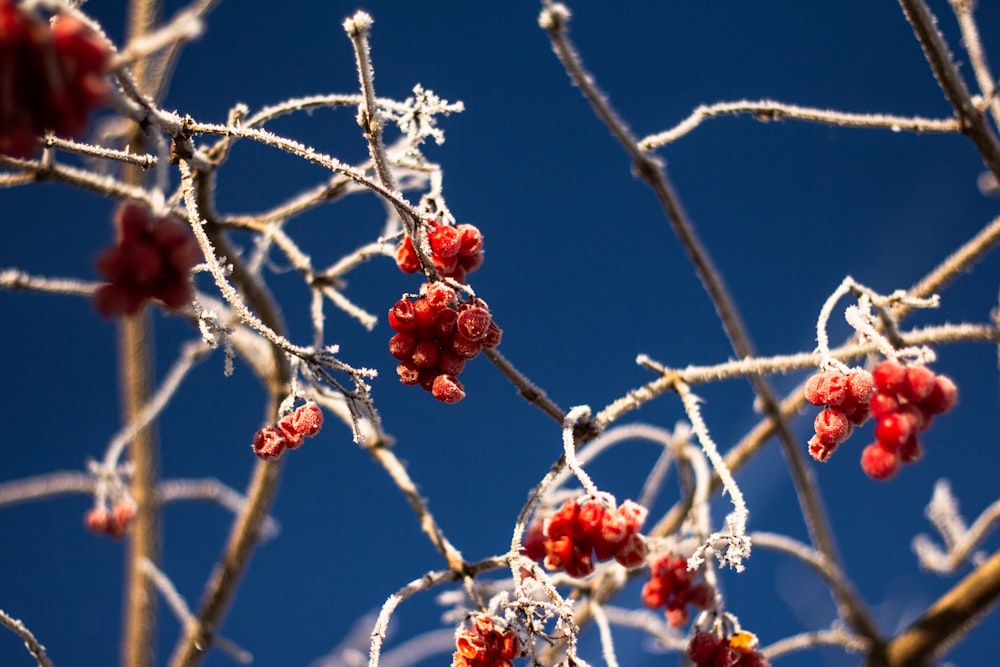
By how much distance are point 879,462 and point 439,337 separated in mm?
729

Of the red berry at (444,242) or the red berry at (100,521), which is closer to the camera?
the red berry at (444,242)

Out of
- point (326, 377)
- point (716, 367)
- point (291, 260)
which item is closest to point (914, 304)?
point (716, 367)

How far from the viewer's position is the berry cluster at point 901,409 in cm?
128

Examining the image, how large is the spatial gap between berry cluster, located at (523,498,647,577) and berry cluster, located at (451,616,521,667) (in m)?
0.16

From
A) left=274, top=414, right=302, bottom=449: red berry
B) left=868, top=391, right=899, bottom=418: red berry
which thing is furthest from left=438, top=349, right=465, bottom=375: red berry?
left=868, top=391, right=899, bottom=418: red berry

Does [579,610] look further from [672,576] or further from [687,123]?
[687,123]

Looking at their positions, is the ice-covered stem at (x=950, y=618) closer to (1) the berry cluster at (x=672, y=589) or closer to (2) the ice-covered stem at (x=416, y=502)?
(1) the berry cluster at (x=672, y=589)

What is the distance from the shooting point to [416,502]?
174 cm

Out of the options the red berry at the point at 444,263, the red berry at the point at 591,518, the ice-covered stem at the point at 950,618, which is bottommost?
the ice-covered stem at the point at 950,618

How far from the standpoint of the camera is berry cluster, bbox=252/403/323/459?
1.29 meters

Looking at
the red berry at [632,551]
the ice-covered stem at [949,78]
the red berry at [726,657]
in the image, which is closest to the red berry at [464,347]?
the red berry at [632,551]

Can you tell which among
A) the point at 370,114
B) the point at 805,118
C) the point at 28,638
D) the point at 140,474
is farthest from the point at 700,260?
the point at 140,474

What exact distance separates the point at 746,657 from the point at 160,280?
1.26 meters

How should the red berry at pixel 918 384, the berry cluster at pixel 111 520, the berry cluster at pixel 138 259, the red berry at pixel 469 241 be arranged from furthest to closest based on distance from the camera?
the berry cluster at pixel 111 520 → the red berry at pixel 469 241 → the red berry at pixel 918 384 → the berry cluster at pixel 138 259
